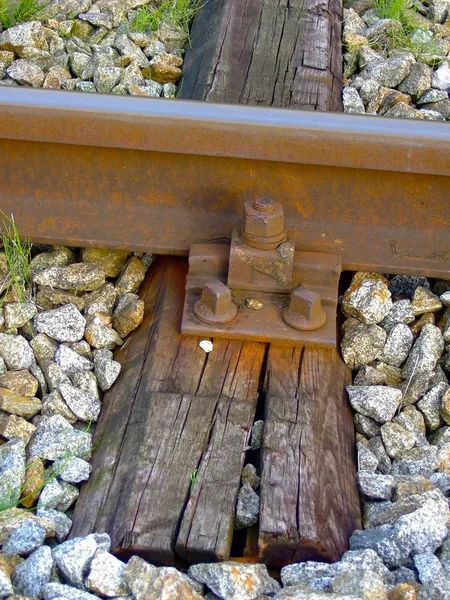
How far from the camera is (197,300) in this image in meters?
3.05

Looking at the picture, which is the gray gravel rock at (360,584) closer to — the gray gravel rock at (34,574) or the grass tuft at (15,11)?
the gray gravel rock at (34,574)

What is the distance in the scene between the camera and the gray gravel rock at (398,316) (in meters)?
3.18

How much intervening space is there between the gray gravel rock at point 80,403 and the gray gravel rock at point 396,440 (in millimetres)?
907

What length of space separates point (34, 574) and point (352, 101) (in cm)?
280

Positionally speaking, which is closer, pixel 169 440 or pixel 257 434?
pixel 169 440

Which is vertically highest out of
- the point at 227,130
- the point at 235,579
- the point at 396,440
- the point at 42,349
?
the point at 227,130

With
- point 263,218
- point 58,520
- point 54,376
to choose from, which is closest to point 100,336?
point 54,376

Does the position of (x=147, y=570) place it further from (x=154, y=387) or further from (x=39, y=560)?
(x=154, y=387)

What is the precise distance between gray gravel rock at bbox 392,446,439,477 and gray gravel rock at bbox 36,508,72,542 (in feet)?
3.24

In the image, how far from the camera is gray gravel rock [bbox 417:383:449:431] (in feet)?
9.52

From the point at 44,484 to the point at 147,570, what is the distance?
54cm

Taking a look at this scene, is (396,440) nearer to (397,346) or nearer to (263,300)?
(397,346)

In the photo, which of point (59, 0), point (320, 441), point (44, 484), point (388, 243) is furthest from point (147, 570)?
point (59, 0)

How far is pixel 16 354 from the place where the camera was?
117 inches
